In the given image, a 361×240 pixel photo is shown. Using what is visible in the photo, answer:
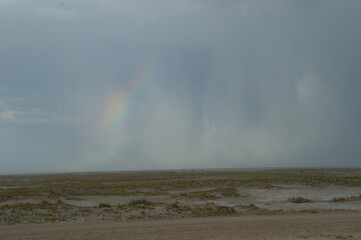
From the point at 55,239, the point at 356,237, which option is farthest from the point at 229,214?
the point at 55,239

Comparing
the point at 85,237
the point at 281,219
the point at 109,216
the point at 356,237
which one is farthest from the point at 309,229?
the point at 109,216

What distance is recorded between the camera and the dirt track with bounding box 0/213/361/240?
17.3 m

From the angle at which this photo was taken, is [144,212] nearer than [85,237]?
No

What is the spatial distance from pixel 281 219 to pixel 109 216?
12.8m

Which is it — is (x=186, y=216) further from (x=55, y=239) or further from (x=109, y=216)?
(x=55, y=239)

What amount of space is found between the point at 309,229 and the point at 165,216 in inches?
444

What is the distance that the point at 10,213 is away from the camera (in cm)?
2977

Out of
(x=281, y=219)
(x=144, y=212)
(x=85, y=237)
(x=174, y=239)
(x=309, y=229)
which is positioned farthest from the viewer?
(x=144, y=212)

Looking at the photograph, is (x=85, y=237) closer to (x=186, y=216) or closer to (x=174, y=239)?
(x=174, y=239)

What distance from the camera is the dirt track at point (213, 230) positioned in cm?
1733

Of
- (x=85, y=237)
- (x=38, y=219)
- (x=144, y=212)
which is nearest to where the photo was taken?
(x=85, y=237)

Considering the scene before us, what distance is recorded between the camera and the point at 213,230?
1916 cm

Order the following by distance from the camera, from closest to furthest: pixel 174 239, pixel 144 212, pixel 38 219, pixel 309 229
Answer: pixel 174 239, pixel 309 229, pixel 38 219, pixel 144 212

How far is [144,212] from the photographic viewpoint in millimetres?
28922
